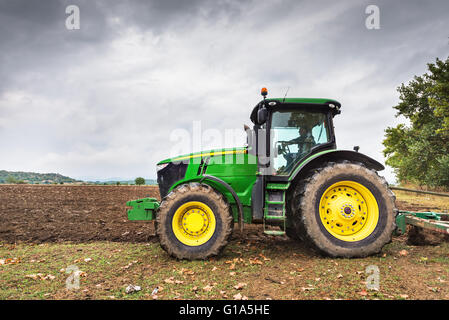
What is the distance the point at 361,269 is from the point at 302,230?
3.12 ft

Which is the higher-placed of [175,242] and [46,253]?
[175,242]

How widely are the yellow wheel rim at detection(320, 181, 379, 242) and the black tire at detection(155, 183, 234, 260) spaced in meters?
1.63

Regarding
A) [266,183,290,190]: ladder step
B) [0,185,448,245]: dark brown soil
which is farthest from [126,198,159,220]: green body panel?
[266,183,290,190]: ladder step

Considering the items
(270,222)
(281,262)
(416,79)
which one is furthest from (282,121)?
(416,79)

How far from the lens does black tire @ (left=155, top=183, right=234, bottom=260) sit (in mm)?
4043

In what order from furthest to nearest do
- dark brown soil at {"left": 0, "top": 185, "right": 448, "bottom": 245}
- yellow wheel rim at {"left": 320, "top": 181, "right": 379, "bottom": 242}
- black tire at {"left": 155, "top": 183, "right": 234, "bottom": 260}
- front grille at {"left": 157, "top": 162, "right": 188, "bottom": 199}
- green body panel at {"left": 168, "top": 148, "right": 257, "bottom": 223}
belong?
dark brown soil at {"left": 0, "top": 185, "right": 448, "bottom": 245} → front grille at {"left": 157, "top": 162, "right": 188, "bottom": 199} → green body panel at {"left": 168, "top": 148, "right": 257, "bottom": 223} → yellow wheel rim at {"left": 320, "top": 181, "right": 379, "bottom": 242} → black tire at {"left": 155, "top": 183, "right": 234, "bottom": 260}

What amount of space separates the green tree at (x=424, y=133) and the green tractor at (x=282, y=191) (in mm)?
16488

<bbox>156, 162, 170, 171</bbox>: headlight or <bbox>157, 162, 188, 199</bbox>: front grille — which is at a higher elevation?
<bbox>156, 162, 170, 171</bbox>: headlight

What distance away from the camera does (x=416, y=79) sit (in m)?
24.0

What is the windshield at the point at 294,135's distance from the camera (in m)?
4.66

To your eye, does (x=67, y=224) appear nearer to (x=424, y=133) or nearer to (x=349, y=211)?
(x=349, y=211)

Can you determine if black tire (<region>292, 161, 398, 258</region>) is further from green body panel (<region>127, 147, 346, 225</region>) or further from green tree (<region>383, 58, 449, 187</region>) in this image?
green tree (<region>383, 58, 449, 187</region>)

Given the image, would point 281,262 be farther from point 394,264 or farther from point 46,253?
point 46,253

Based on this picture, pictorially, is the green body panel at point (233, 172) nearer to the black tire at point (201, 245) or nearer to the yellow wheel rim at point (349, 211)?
the black tire at point (201, 245)
